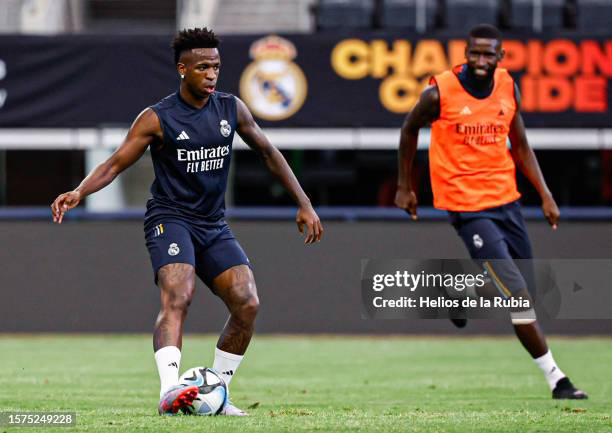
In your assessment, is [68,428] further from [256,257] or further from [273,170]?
[256,257]

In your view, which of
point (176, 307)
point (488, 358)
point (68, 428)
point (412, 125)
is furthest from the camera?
point (488, 358)

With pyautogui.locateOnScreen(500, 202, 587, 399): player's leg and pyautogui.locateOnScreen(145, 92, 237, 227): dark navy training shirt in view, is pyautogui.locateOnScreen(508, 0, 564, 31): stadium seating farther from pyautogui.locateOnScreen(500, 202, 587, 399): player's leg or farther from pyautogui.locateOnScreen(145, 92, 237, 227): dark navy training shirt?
pyautogui.locateOnScreen(145, 92, 237, 227): dark navy training shirt

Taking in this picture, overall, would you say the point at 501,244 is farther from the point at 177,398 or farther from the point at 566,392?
the point at 177,398

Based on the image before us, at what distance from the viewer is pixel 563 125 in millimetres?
17266

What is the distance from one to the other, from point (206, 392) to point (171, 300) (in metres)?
0.57

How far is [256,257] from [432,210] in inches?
90.0

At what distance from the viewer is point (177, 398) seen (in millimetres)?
7137

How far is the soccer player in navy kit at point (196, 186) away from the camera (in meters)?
7.57

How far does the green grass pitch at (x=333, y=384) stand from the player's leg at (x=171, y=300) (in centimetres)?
16

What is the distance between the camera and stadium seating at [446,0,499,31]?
20.6 m

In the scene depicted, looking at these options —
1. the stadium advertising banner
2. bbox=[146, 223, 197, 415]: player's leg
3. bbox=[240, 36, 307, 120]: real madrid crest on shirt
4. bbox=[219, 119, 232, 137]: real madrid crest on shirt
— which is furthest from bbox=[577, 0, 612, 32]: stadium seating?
bbox=[146, 223, 197, 415]: player's leg

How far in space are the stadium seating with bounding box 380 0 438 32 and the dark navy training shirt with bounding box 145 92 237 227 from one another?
1313 cm

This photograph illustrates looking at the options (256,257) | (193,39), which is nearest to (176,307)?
(193,39)

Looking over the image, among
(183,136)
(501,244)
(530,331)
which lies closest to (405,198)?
(501,244)
